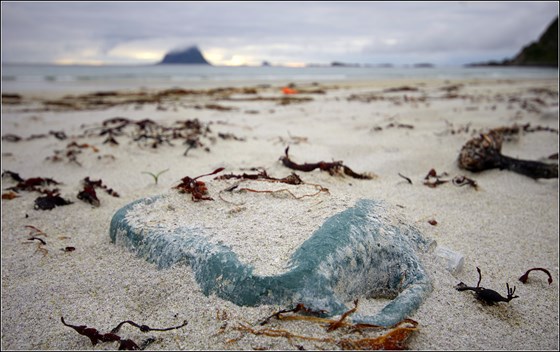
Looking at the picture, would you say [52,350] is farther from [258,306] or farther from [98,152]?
[98,152]

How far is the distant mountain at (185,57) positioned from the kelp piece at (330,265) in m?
126

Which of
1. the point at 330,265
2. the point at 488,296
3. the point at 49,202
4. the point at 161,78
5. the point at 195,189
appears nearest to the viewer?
the point at 330,265

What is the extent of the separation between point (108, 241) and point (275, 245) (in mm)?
1078

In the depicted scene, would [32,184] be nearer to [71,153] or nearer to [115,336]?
[71,153]

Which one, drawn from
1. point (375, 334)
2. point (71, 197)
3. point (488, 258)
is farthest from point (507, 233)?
point (71, 197)

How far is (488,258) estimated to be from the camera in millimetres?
2020

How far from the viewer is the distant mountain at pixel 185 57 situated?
116562 millimetres

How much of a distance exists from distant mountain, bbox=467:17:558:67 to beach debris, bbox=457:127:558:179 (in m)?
85.3

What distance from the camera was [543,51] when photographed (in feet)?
253

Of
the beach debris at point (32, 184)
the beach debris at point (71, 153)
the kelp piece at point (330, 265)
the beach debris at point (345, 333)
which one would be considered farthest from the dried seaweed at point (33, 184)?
the beach debris at point (345, 333)

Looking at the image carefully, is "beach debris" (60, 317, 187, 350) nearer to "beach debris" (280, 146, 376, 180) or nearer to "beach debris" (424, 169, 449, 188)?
"beach debris" (280, 146, 376, 180)

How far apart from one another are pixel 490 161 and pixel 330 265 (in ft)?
9.05

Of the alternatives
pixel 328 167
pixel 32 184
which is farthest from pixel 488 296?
pixel 32 184

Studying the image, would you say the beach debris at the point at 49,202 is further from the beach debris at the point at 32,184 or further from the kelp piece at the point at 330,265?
the kelp piece at the point at 330,265
